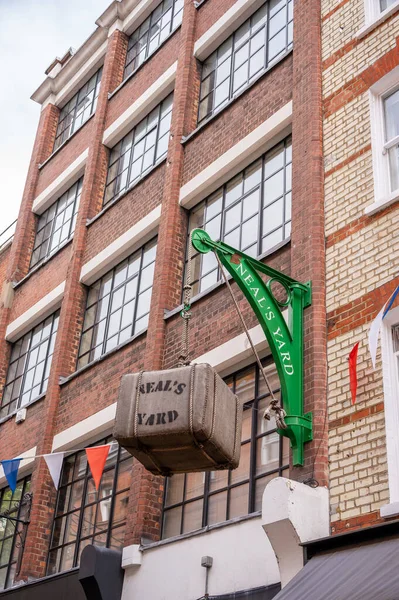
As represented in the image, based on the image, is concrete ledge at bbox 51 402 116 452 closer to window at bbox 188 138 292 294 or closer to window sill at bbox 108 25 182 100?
window at bbox 188 138 292 294

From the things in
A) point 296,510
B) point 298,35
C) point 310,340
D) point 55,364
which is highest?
point 298,35

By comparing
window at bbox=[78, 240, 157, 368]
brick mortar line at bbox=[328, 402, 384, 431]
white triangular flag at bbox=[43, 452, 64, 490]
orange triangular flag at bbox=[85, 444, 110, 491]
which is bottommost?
brick mortar line at bbox=[328, 402, 384, 431]

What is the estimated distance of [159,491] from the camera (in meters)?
11.4

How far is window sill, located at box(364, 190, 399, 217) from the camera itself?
937cm

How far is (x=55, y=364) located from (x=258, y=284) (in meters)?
6.50

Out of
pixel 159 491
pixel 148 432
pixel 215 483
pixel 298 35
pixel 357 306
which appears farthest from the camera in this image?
pixel 298 35

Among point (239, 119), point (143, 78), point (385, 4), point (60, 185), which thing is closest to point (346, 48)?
point (385, 4)

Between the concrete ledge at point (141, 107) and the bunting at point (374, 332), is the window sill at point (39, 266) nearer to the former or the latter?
the concrete ledge at point (141, 107)

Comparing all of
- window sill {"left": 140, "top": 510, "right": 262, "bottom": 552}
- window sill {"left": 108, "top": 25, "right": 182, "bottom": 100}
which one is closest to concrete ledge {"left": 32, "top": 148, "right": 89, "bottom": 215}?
window sill {"left": 108, "top": 25, "right": 182, "bottom": 100}

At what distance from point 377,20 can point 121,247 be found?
604 cm

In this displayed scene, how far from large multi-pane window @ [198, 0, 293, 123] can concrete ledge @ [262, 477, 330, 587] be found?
23.6 ft

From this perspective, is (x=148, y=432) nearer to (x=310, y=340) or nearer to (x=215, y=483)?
(x=310, y=340)

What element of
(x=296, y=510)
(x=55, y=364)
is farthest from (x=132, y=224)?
(x=296, y=510)

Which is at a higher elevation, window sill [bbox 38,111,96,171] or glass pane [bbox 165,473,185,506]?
window sill [bbox 38,111,96,171]
